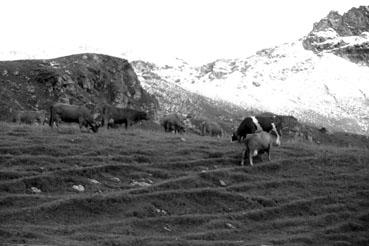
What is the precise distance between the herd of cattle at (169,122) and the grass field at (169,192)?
4.00ft

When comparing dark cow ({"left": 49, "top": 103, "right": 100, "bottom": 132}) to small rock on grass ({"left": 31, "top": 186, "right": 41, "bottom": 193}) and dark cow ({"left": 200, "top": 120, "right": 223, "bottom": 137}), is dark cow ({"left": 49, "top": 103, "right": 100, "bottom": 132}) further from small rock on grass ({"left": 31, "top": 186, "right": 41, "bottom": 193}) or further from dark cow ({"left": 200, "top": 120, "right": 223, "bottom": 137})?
small rock on grass ({"left": 31, "top": 186, "right": 41, "bottom": 193})

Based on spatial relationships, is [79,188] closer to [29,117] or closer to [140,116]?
[140,116]

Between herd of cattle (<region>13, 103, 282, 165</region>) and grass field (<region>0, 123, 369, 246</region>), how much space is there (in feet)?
4.00

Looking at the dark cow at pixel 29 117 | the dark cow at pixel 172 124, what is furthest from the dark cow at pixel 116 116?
the dark cow at pixel 29 117

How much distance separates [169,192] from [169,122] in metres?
23.3

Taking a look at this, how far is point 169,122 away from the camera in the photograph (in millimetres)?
51969

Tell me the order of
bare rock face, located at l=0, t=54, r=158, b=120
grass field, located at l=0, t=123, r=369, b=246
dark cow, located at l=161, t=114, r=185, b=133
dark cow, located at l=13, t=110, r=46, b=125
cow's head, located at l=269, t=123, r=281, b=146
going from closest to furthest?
grass field, located at l=0, t=123, r=369, b=246
cow's head, located at l=269, t=123, r=281, b=146
dark cow, located at l=13, t=110, r=46, b=125
dark cow, located at l=161, t=114, r=185, b=133
bare rock face, located at l=0, t=54, r=158, b=120

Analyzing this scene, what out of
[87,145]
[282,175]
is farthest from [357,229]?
[87,145]

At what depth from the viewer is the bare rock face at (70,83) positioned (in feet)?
337

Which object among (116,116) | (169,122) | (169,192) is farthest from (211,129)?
(169,192)

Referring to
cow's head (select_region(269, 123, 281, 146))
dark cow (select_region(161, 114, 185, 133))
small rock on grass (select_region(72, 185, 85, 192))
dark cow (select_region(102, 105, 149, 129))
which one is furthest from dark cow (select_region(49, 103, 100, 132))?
small rock on grass (select_region(72, 185, 85, 192))

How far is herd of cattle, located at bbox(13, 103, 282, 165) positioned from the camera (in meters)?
35.8

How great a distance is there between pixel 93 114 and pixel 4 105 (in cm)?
5636

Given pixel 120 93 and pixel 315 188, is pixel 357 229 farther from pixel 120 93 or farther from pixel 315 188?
pixel 120 93
